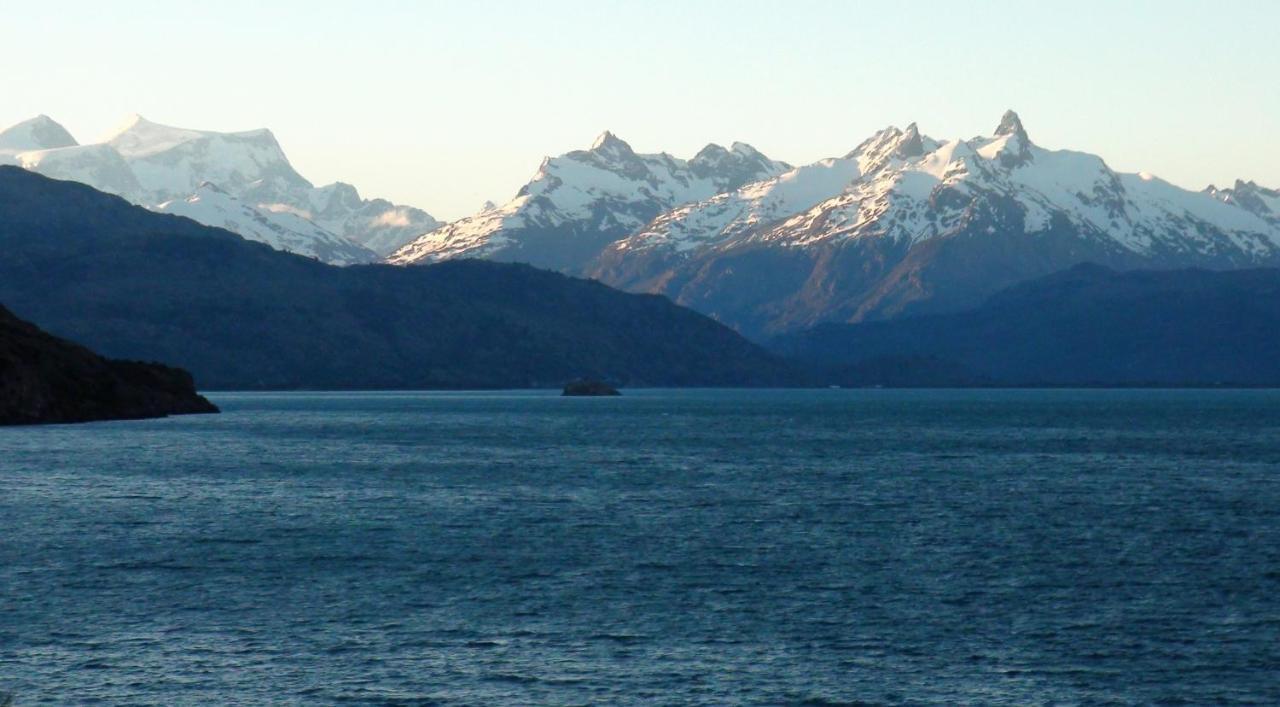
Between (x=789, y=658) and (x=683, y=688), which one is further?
(x=789, y=658)

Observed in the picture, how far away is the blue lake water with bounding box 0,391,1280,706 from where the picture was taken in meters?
53.8

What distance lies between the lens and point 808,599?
6938 centimetres

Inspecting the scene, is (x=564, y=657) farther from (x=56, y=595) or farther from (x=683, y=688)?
(x=56, y=595)

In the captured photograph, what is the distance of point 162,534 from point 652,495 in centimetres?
3824

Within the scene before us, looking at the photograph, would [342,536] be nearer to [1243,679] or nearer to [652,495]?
[652,495]

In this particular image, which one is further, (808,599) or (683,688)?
(808,599)

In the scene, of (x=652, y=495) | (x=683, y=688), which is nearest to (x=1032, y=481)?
(x=652, y=495)

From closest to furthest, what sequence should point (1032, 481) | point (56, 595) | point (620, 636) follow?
point (620, 636) → point (56, 595) → point (1032, 481)

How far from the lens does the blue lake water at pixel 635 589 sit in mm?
53781

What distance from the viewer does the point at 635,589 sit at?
235ft

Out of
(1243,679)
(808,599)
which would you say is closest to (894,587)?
(808,599)

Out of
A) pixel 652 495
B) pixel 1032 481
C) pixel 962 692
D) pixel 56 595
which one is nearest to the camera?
pixel 962 692

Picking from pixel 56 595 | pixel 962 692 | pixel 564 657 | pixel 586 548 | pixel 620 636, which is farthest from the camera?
pixel 586 548

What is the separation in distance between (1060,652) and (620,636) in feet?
51.0
